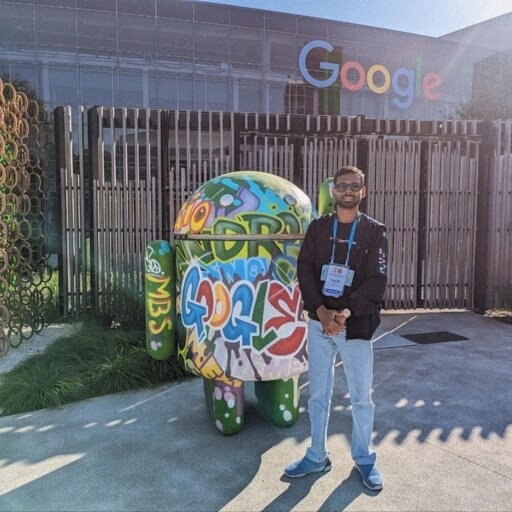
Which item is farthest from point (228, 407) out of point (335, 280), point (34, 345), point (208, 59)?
point (208, 59)

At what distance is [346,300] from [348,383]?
1.75 ft

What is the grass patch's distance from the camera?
4.49 meters

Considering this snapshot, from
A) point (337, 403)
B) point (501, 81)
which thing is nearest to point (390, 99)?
point (501, 81)

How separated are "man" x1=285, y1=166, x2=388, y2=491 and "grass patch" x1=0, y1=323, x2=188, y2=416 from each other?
2.16 metres

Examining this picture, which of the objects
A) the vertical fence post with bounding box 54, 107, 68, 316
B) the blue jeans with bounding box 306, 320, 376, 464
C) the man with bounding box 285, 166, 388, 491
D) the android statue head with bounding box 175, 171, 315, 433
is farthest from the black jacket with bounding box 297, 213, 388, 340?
the vertical fence post with bounding box 54, 107, 68, 316

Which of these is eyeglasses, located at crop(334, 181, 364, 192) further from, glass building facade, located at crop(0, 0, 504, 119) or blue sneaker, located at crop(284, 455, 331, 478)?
glass building facade, located at crop(0, 0, 504, 119)

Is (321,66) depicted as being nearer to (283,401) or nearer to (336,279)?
(283,401)

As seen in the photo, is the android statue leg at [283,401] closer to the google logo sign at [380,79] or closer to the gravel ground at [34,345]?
the gravel ground at [34,345]

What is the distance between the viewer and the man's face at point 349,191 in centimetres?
310

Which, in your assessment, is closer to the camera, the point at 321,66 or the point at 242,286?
the point at 242,286

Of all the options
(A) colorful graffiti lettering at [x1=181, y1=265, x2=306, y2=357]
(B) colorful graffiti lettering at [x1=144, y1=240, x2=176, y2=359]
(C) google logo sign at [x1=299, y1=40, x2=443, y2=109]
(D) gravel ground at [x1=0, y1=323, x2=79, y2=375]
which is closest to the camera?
(A) colorful graffiti lettering at [x1=181, y1=265, x2=306, y2=357]

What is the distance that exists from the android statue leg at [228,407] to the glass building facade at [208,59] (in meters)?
22.6

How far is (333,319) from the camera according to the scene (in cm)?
298

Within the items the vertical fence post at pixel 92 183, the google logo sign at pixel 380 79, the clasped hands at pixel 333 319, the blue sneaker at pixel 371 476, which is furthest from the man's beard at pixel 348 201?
the google logo sign at pixel 380 79
